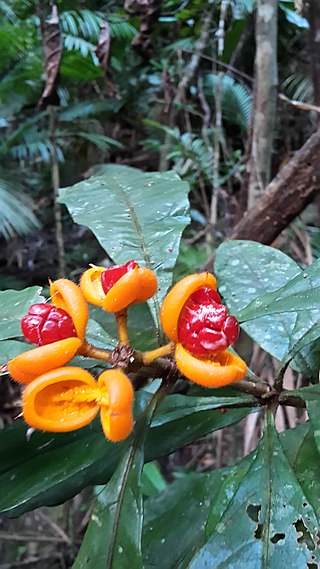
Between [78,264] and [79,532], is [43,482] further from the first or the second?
[78,264]

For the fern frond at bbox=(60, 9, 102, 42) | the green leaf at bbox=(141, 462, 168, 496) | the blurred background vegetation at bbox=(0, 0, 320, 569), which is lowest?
the green leaf at bbox=(141, 462, 168, 496)

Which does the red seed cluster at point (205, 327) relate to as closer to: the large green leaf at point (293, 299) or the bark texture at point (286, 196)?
the large green leaf at point (293, 299)

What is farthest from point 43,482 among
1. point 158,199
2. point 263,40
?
point 263,40

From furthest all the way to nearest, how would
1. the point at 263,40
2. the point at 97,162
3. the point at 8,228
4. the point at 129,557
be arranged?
the point at 97,162 → the point at 8,228 → the point at 263,40 → the point at 129,557

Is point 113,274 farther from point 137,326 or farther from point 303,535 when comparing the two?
point 137,326

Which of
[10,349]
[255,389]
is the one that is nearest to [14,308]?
[10,349]

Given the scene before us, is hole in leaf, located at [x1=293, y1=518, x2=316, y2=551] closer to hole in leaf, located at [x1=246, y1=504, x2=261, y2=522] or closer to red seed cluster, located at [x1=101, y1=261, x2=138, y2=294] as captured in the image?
hole in leaf, located at [x1=246, y1=504, x2=261, y2=522]

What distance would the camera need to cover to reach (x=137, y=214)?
2.09 ft

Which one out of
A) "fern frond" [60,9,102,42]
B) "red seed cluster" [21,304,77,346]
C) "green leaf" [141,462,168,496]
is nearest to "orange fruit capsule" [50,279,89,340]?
"red seed cluster" [21,304,77,346]

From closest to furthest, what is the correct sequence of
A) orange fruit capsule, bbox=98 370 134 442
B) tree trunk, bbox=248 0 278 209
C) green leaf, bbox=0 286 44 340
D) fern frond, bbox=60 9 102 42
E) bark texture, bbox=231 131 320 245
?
orange fruit capsule, bbox=98 370 134 442 → green leaf, bbox=0 286 44 340 → bark texture, bbox=231 131 320 245 → tree trunk, bbox=248 0 278 209 → fern frond, bbox=60 9 102 42

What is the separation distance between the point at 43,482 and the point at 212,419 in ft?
0.63

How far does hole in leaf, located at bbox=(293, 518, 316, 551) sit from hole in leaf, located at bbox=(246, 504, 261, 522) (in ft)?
0.10

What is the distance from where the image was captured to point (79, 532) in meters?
1.54

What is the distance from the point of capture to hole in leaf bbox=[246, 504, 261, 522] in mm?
416
